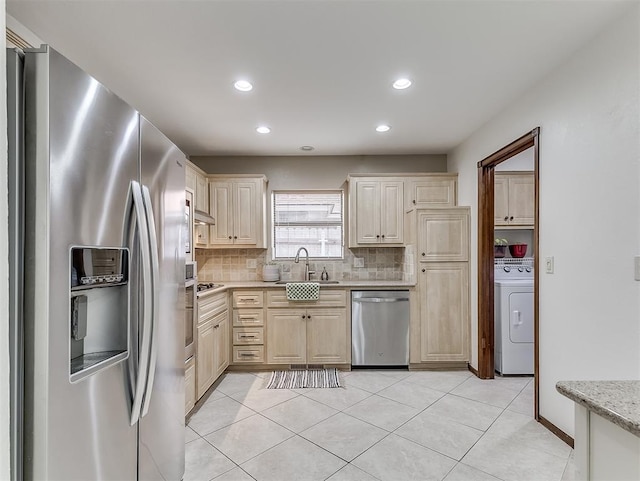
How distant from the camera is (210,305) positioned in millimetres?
3041

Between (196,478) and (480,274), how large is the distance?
295cm

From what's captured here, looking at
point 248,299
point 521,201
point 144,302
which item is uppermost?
point 521,201

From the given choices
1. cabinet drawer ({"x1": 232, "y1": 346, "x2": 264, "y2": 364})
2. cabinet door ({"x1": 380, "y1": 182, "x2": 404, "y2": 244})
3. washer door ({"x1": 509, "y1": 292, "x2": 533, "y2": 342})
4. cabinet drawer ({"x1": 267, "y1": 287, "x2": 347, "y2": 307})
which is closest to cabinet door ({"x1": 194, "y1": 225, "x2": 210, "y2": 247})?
cabinet drawer ({"x1": 267, "y1": 287, "x2": 347, "y2": 307})

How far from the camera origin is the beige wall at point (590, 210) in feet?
5.65

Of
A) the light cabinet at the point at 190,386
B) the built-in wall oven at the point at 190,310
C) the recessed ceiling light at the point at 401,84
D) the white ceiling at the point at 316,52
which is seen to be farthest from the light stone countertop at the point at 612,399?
the light cabinet at the point at 190,386

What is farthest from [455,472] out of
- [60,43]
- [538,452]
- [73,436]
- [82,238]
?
[60,43]

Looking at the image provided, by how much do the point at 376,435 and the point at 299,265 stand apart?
2384 millimetres

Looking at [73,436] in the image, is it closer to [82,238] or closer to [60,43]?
[82,238]

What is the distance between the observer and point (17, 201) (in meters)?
0.83

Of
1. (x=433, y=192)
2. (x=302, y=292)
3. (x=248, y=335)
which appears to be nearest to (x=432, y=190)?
(x=433, y=192)

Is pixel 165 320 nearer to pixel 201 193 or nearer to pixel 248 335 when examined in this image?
pixel 248 335

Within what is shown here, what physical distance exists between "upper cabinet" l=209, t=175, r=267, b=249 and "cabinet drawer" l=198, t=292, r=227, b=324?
777 millimetres

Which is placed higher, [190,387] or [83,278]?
[83,278]

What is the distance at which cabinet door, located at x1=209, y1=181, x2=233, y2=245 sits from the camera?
156 inches
